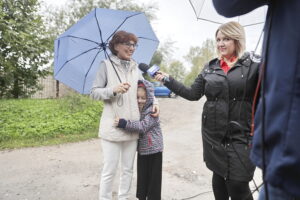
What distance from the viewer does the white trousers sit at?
3.03 metres

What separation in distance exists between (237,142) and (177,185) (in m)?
2.07

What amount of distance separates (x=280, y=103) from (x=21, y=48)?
11.0m

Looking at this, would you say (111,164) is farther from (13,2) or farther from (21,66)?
(13,2)

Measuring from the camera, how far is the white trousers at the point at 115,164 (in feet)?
9.95

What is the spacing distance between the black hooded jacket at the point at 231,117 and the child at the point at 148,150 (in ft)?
2.51

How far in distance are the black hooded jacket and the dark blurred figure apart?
1.33 meters

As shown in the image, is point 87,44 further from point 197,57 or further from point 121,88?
point 197,57

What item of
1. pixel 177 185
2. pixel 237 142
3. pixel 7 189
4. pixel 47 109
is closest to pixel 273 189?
pixel 237 142

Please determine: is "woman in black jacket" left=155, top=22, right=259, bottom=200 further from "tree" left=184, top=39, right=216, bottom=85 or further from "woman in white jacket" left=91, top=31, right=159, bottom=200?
"tree" left=184, top=39, right=216, bottom=85

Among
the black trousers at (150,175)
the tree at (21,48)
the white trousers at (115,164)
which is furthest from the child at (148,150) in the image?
the tree at (21,48)

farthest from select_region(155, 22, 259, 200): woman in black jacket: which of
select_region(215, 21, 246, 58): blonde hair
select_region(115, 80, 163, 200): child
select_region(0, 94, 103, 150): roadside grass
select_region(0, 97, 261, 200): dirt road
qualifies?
select_region(0, 94, 103, 150): roadside grass

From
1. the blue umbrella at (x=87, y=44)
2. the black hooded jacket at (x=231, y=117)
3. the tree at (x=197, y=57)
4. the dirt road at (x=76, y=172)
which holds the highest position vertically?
the tree at (x=197, y=57)

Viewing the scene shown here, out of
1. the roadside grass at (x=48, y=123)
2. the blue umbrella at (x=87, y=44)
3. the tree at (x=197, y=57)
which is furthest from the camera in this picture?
the tree at (x=197, y=57)

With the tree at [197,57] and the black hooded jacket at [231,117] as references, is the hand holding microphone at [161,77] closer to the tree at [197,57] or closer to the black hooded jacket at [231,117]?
the black hooded jacket at [231,117]
